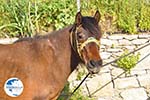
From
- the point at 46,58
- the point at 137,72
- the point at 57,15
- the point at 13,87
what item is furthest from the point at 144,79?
the point at 13,87

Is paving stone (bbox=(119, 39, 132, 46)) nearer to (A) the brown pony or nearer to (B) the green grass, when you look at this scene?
(B) the green grass

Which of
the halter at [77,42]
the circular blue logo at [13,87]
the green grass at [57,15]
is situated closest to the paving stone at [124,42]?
the green grass at [57,15]

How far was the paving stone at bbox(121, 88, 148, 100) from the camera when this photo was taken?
21.4 ft

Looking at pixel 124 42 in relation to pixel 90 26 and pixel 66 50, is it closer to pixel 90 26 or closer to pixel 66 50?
pixel 66 50

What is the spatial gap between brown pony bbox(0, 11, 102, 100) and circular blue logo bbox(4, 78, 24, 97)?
0.11 feet

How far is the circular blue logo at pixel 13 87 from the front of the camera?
14.9ft

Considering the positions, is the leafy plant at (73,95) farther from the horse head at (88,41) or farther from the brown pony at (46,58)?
the horse head at (88,41)

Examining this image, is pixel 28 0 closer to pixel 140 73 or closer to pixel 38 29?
pixel 38 29

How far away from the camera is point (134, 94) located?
21.4ft

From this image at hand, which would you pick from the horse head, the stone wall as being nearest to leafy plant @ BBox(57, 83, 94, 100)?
the stone wall

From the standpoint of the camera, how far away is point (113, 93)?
651cm

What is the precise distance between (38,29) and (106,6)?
1.16 m

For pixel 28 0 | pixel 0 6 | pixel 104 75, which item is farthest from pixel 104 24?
pixel 0 6

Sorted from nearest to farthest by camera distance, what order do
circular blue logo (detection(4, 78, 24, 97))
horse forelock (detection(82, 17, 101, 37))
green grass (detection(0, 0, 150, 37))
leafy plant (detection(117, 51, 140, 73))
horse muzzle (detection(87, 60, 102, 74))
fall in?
1. horse muzzle (detection(87, 60, 102, 74))
2. horse forelock (detection(82, 17, 101, 37))
3. circular blue logo (detection(4, 78, 24, 97))
4. leafy plant (detection(117, 51, 140, 73))
5. green grass (detection(0, 0, 150, 37))
